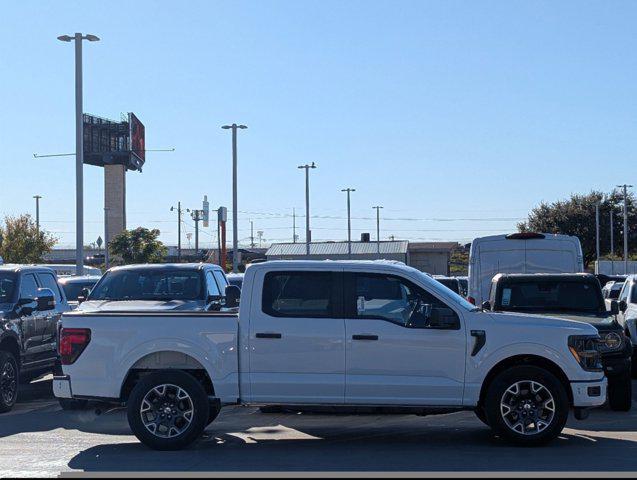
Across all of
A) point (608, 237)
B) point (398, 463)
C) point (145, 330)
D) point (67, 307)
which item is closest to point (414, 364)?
point (398, 463)

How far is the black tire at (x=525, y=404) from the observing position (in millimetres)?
9617

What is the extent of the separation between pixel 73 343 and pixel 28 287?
494cm

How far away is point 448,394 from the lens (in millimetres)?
9680

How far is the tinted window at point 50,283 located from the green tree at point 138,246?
41922mm

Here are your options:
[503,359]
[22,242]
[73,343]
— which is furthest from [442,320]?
[22,242]

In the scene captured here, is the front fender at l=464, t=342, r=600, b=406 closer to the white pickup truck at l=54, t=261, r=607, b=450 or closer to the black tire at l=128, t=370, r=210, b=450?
the white pickup truck at l=54, t=261, r=607, b=450

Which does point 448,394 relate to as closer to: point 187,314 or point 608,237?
point 187,314

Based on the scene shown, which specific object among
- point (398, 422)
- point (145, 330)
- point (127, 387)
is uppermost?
point (145, 330)

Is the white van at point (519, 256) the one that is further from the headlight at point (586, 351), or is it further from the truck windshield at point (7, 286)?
the truck windshield at point (7, 286)

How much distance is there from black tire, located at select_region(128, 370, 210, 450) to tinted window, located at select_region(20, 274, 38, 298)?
17.0 feet

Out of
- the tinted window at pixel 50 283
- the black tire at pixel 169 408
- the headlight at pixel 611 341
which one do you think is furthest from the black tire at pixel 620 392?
the tinted window at pixel 50 283

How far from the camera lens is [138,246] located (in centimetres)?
5819

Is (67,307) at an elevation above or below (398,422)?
above

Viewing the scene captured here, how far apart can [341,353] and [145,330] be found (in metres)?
2.07
